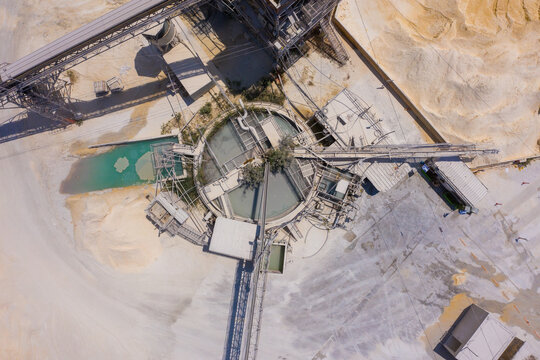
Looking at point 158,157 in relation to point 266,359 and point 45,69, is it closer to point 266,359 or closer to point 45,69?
point 45,69

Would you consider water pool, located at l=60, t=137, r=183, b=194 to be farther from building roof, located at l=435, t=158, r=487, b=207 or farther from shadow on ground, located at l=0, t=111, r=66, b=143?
building roof, located at l=435, t=158, r=487, b=207

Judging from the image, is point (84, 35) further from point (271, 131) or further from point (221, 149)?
point (271, 131)

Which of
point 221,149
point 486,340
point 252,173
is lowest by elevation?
point 486,340

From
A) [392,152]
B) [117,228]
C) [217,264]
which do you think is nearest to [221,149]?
[217,264]

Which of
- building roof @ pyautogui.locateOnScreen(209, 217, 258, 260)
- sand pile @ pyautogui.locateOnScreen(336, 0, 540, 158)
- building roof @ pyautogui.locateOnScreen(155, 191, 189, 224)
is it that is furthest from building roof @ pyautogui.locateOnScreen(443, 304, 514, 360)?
building roof @ pyautogui.locateOnScreen(155, 191, 189, 224)

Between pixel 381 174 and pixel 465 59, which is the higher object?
pixel 465 59

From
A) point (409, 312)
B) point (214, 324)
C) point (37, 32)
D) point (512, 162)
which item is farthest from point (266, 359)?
point (37, 32)

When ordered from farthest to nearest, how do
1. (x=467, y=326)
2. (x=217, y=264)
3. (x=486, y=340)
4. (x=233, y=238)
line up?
(x=217, y=264) < (x=467, y=326) < (x=233, y=238) < (x=486, y=340)

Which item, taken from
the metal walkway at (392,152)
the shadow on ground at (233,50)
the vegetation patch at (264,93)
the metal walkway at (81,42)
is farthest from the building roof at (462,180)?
the metal walkway at (81,42)
